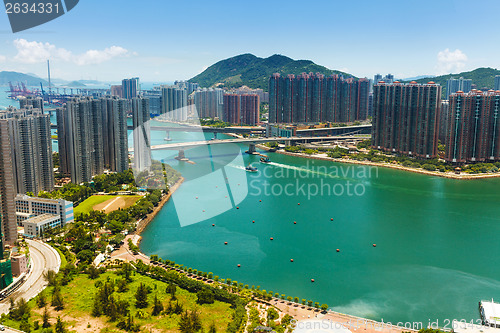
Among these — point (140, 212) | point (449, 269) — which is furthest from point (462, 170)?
point (140, 212)

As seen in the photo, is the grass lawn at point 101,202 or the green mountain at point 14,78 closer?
the grass lawn at point 101,202

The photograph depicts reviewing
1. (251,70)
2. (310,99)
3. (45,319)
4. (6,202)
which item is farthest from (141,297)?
(251,70)

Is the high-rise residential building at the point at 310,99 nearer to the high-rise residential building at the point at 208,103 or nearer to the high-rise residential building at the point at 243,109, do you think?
the high-rise residential building at the point at 243,109

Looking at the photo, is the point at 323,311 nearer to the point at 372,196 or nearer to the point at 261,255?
the point at 261,255

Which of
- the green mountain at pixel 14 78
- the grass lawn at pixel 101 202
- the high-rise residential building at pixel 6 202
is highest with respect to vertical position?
the green mountain at pixel 14 78

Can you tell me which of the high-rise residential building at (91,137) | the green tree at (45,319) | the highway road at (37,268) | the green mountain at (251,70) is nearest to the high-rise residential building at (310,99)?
the high-rise residential building at (91,137)

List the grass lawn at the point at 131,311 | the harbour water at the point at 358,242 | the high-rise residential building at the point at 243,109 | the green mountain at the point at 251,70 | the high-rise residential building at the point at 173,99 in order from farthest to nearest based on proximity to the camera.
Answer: the green mountain at the point at 251,70 → the high-rise residential building at the point at 173,99 → the high-rise residential building at the point at 243,109 → the harbour water at the point at 358,242 → the grass lawn at the point at 131,311
